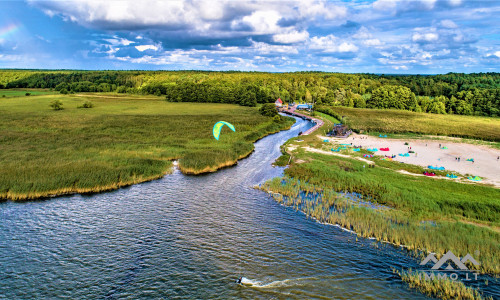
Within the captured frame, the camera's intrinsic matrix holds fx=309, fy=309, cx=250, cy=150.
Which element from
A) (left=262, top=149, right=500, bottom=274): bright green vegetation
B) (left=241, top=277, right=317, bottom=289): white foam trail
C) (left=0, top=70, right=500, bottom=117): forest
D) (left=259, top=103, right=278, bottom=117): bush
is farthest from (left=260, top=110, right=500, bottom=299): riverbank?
(left=0, top=70, right=500, bottom=117): forest

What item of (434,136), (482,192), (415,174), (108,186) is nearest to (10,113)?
(108,186)

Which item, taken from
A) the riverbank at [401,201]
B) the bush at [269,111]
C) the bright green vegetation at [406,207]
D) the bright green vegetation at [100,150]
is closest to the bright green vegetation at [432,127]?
the bush at [269,111]

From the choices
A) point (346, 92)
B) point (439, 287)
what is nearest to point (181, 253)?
point (439, 287)

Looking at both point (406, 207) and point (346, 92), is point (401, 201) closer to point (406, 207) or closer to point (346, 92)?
point (406, 207)

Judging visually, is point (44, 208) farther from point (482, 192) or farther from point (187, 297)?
point (482, 192)

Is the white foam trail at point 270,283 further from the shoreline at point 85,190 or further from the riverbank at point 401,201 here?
the shoreline at point 85,190
